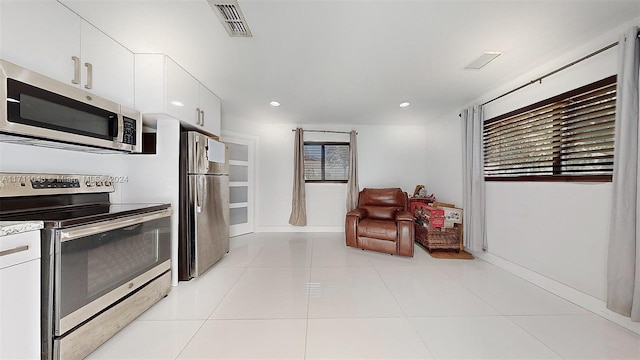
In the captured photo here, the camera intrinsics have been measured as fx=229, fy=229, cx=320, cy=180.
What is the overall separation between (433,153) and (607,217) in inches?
108

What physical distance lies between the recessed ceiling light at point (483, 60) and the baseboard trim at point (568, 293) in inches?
85.6

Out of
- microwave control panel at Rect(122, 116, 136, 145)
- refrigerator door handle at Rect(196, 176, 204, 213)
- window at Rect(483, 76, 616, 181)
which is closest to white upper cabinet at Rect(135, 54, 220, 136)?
microwave control panel at Rect(122, 116, 136, 145)

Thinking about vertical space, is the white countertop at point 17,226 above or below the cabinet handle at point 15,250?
above

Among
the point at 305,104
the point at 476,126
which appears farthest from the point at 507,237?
the point at 305,104

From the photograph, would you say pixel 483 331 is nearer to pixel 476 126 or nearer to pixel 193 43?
pixel 476 126

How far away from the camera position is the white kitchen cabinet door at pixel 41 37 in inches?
47.7

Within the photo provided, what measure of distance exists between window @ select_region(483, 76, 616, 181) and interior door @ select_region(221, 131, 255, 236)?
12.9 ft

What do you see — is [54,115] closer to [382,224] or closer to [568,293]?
[382,224]

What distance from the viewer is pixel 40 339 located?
1137 millimetres

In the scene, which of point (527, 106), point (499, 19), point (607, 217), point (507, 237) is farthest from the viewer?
point (507, 237)

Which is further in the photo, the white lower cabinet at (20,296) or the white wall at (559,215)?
the white wall at (559,215)

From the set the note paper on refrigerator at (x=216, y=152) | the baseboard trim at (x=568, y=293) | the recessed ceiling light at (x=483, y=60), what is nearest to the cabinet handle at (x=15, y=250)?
the note paper on refrigerator at (x=216, y=152)

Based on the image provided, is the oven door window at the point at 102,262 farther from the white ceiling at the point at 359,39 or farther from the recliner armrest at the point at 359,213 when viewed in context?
the recliner armrest at the point at 359,213

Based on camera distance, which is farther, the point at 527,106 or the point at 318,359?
the point at 527,106
